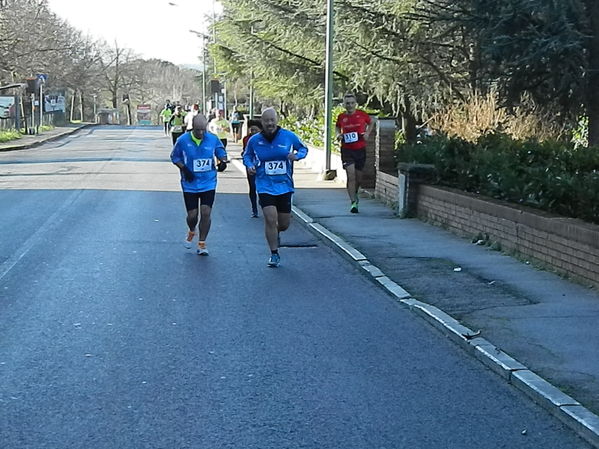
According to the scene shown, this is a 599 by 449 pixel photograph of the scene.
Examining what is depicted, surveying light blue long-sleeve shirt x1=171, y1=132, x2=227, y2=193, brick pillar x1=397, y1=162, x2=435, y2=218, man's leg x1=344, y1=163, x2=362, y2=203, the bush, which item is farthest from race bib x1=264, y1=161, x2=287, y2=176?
the bush

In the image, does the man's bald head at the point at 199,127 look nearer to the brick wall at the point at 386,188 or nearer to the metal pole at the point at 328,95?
the brick wall at the point at 386,188

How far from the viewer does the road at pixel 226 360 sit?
5.51 meters

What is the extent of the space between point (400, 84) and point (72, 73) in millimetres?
55046

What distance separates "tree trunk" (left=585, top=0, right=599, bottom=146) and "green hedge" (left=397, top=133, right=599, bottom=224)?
323 cm

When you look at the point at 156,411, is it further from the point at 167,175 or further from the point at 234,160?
the point at 234,160

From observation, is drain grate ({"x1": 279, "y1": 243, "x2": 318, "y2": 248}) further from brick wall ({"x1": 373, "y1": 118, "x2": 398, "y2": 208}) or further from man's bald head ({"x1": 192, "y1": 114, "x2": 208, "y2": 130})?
brick wall ({"x1": 373, "y1": 118, "x2": 398, "y2": 208})

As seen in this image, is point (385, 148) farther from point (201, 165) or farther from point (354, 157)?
point (201, 165)

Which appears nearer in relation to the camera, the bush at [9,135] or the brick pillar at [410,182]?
the brick pillar at [410,182]

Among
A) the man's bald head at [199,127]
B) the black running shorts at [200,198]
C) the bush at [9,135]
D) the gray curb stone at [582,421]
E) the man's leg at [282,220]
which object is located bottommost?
the gray curb stone at [582,421]

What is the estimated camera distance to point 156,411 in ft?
19.2

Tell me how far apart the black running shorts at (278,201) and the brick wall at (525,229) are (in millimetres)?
2534

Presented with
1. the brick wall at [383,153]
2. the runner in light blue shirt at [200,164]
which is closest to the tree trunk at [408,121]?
the brick wall at [383,153]

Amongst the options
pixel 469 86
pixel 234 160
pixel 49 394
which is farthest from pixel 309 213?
pixel 234 160

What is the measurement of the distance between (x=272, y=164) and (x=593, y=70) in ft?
29.9
